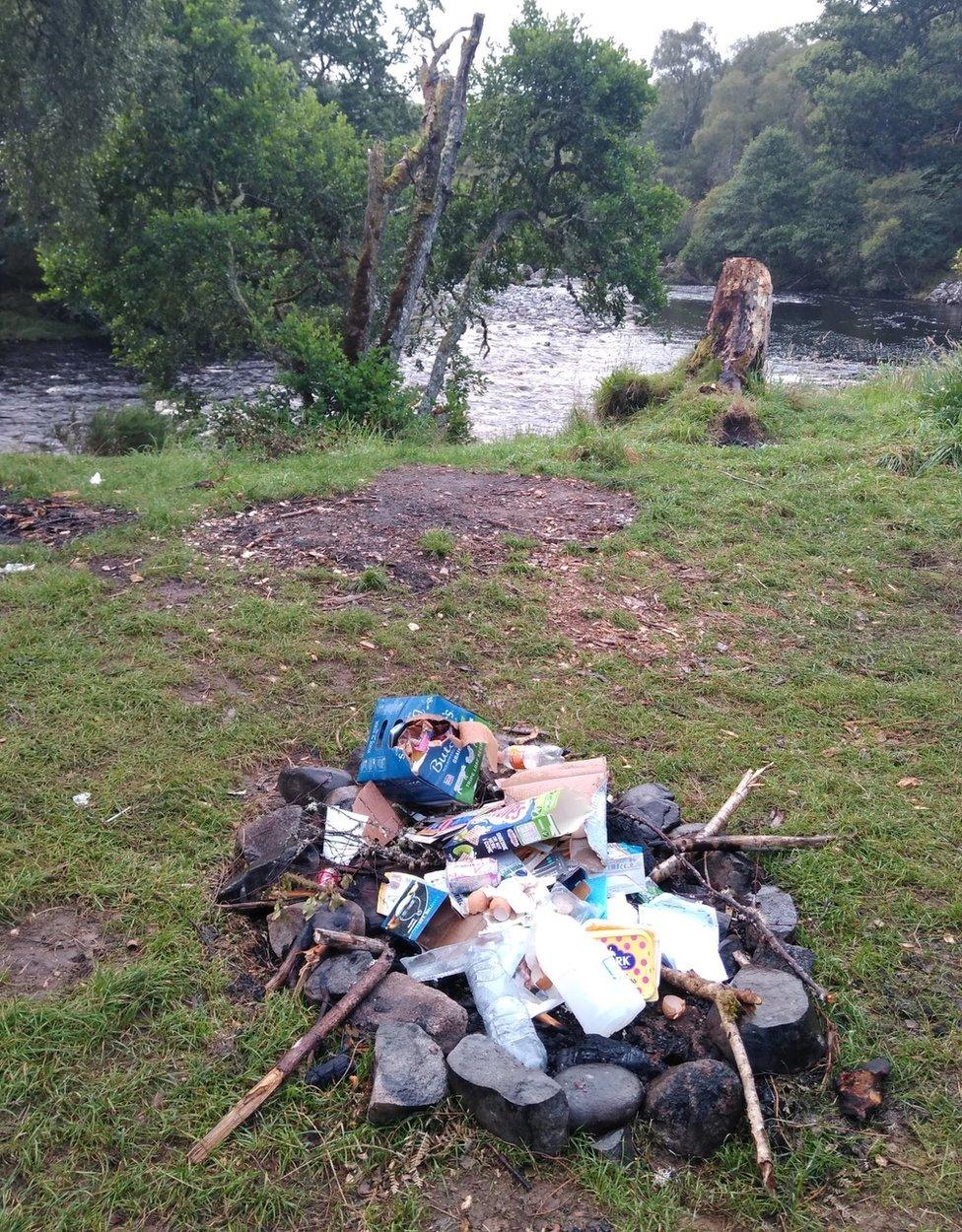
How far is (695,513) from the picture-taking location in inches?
251

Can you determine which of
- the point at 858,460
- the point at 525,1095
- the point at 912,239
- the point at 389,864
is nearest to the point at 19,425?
the point at 858,460

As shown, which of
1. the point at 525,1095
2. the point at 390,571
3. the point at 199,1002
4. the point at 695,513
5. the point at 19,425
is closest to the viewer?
the point at 525,1095

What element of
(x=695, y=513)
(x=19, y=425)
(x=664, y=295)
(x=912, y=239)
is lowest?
(x=19, y=425)

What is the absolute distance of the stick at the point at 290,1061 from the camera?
203 centimetres

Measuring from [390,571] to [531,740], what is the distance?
1.94 m

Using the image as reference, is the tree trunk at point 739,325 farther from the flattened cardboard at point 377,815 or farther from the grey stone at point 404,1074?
the grey stone at point 404,1074

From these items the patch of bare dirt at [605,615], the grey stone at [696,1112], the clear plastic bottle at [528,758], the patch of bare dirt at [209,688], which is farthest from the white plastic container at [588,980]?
the patch of bare dirt at [605,615]

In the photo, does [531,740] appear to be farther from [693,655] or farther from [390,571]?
[390,571]

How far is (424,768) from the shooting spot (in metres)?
2.97

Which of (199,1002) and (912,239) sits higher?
(912,239)

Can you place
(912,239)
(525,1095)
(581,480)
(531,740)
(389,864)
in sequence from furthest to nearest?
(912,239) < (581,480) < (531,740) < (389,864) < (525,1095)

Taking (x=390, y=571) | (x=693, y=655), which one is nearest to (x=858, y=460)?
(x=693, y=655)

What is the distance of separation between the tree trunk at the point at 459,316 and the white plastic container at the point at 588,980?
8677 millimetres

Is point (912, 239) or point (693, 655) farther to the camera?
point (912, 239)
